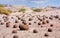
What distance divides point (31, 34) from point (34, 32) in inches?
41.7

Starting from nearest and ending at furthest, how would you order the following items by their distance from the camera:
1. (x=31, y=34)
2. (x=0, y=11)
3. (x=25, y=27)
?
1. (x=31, y=34)
2. (x=25, y=27)
3. (x=0, y=11)

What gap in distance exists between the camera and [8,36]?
1900 centimetres

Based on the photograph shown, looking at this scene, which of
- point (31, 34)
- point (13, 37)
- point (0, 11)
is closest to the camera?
point (13, 37)

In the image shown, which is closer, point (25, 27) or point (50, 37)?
point (50, 37)

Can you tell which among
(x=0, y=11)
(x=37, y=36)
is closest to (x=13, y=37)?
(x=37, y=36)

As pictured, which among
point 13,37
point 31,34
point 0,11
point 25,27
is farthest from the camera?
point 0,11

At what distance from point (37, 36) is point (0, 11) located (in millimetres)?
27612

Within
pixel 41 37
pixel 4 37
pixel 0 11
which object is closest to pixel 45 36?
pixel 41 37

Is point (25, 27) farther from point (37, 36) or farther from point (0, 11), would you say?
point (0, 11)

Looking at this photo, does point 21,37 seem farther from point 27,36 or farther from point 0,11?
point 0,11

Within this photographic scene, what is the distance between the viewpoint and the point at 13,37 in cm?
1833

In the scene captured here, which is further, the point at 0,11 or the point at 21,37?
the point at 0,11

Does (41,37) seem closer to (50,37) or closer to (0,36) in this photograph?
(50,37)

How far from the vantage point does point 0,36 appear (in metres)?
19.1
